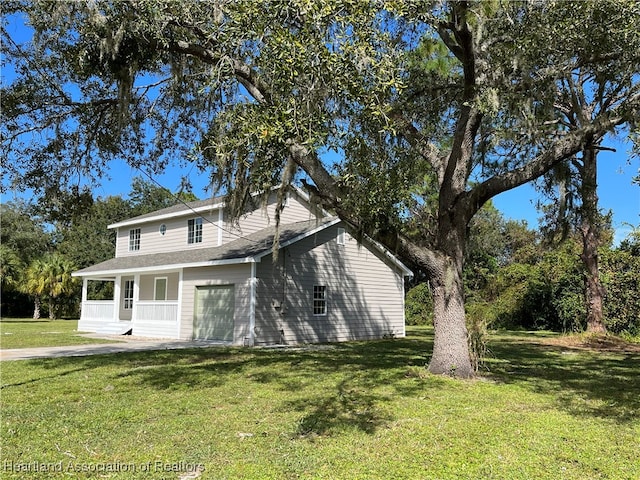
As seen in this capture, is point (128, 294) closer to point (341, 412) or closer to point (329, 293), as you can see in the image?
point (329, 293)

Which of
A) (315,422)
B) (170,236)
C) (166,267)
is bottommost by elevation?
(315,422)

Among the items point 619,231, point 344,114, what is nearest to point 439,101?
point 344,114

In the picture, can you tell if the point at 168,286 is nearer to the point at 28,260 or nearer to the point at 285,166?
the point at 285,166

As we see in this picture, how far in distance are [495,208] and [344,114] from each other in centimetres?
3459

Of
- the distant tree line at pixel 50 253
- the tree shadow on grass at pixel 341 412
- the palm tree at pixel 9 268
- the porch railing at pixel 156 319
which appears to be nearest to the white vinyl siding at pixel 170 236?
the porch railing at pixel 156 319

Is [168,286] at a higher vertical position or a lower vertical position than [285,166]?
lower

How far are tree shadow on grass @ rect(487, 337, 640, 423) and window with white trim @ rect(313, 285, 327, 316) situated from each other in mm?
5736

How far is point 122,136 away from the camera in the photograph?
10883 millimetres

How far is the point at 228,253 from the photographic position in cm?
1562

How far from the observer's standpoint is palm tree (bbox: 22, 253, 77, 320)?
A: 98.0ft

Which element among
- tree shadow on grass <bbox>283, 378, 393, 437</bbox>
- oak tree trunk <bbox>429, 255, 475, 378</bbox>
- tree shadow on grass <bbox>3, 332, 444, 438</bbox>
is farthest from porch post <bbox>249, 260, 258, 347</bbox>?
tree shadow on grass <bbox>283, 378, 393, 437</bbox>

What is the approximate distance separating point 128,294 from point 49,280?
9.99m

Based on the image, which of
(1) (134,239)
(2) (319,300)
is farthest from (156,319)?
(2) (319,300)

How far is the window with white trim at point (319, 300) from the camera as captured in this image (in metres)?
16.5
